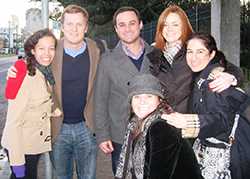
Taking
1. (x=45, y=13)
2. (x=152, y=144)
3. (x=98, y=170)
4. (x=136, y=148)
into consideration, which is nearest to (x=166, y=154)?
(x=152, y=144)

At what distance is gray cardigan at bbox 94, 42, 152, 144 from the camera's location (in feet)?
13.5

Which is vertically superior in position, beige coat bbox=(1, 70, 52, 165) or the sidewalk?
beige coat bbox=(1, 70, 52, 165)

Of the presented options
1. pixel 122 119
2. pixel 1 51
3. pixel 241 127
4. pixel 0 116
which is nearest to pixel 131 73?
pixel 122 119

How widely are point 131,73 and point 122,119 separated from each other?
0.42 meters

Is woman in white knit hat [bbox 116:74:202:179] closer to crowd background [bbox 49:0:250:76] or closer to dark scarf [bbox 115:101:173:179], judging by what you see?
dark scarf [bbox 115:101:173:179]

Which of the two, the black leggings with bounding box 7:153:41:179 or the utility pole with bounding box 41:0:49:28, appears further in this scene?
the utility pole with bounding box 41:0:49:28

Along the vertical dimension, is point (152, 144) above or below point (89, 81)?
below

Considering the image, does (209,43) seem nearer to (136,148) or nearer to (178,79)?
(178,79)

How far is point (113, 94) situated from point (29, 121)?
78cm

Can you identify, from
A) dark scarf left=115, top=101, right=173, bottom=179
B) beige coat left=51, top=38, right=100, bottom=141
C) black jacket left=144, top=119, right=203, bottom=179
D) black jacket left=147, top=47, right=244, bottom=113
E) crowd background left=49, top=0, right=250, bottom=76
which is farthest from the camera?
crowd background left=49, top=0, right=250, bottom=76

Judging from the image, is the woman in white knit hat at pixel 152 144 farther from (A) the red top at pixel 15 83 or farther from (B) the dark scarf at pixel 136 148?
(A) the red top at pixel 15 83

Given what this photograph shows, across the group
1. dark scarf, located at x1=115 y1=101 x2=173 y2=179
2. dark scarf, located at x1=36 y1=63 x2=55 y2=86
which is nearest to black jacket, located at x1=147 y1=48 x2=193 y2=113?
dark scarf, located at x1=115 y1=101 x2=173 y2=179

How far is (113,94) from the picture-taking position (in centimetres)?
418

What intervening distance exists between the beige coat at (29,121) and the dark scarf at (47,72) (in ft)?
0.12
